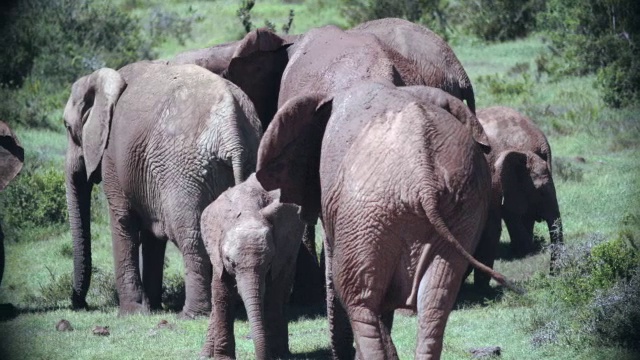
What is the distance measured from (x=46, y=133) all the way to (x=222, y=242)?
35.5 ft

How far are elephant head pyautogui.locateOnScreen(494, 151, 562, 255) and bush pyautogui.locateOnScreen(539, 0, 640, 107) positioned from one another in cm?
553

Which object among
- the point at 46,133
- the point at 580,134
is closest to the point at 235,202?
the point at 580,134

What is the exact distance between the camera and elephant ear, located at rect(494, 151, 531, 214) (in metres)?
11.8

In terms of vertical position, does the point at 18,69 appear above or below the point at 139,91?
below

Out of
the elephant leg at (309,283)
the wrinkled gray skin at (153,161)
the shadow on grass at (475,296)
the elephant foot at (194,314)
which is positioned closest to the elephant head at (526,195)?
the shadow on grass at (475,296)

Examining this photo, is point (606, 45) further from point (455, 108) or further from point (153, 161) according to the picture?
point (455, 108)

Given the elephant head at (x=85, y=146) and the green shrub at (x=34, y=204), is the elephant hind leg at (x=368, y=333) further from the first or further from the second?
the green shrub at (x=34, y=204)

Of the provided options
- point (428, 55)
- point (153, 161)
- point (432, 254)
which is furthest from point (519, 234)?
point (432, 254)

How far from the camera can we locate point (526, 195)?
1213cm

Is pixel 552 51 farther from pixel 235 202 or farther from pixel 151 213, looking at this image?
pixel 235 202

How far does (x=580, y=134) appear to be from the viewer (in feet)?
54.6

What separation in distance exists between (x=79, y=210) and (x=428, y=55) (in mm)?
3279

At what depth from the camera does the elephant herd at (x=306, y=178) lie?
602 cm

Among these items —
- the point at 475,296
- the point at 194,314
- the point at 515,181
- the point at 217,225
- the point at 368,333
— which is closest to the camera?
the point at 368,333
